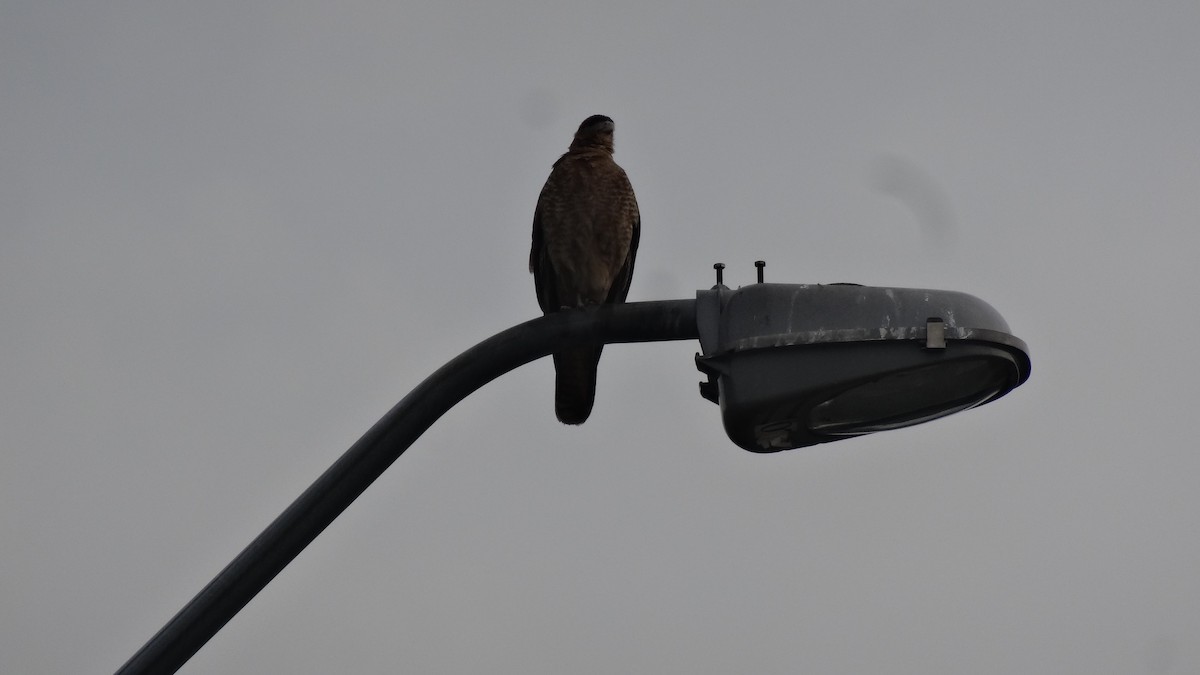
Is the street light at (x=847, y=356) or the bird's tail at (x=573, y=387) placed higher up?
the bird's tail at (x=573, y=387)

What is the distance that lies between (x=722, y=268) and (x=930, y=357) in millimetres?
601

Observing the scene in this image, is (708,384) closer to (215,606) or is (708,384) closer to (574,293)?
(215,606)

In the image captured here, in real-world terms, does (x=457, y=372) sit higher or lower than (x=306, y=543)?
higher

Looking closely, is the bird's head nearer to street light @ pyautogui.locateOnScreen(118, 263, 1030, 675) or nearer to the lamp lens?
street light @ pyautogui.locateOnScreen(118, 263, 1030, 675)

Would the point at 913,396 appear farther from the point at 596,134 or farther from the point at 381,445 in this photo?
the point at 596,134

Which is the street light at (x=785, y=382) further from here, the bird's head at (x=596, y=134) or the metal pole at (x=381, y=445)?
the bird's head at (x=596, y=134)

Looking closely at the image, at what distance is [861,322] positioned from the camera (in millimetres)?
3203

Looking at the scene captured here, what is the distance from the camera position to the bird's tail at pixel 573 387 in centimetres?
639

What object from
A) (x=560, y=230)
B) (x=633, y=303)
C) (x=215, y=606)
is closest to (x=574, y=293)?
(x=560, y=230)

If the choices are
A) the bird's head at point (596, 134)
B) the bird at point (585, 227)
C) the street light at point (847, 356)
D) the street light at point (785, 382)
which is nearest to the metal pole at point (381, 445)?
the street light at point (785, 382)

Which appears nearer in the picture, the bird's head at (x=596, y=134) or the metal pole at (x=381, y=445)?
the metal pole at (x=381, y=445)

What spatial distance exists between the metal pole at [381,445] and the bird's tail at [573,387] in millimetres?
2874

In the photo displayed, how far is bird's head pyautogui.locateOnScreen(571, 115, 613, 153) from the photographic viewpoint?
7.62 metres

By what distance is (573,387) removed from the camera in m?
6.43
